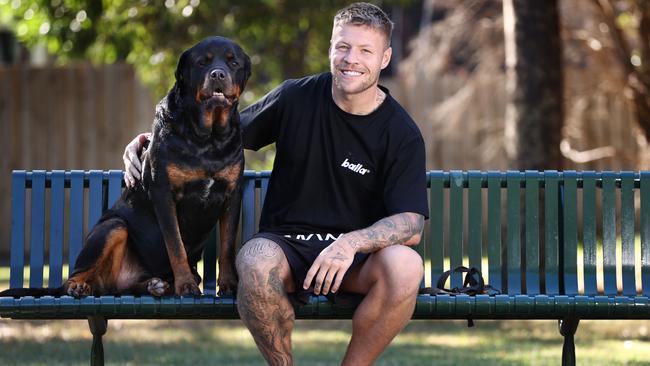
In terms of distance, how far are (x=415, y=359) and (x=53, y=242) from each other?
2.25 meters

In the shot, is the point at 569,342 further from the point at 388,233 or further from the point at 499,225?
the point at 388,233

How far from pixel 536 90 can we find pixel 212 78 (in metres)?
4.52

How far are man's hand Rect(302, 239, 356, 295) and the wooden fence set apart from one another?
8.69 m

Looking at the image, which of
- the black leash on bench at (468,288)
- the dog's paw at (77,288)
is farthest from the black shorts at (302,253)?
the dog's paw at (77,288)

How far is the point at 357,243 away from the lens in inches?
180

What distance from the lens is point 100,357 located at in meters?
5.20

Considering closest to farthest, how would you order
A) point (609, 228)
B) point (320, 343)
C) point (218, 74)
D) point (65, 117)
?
point (218, 74), point (609, 228), point (320, 343), point (65, 117)

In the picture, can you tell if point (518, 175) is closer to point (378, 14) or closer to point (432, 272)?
point (432, 272)

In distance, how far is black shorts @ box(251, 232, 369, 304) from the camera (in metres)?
4.72

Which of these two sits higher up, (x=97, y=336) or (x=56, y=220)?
(x=56, y=220)

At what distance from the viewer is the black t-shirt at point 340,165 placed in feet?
16.0

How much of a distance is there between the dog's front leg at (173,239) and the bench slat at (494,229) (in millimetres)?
1437

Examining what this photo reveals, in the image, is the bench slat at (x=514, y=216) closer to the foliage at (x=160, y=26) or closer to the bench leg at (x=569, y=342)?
the bench leg at (x=569, y=342)

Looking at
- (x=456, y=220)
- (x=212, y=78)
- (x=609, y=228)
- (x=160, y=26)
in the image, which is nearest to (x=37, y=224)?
(x=212, y=78)
